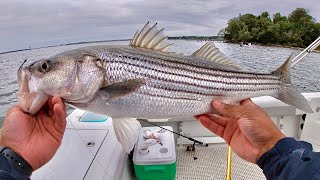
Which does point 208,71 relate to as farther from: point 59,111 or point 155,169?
point 155,169

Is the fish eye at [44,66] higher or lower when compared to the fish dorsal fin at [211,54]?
lower

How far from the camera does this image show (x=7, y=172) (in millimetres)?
1568

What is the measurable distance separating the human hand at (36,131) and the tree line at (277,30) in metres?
59.4

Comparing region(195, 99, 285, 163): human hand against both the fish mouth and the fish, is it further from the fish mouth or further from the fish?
the fish mouth

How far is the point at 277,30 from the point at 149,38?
73.1 m

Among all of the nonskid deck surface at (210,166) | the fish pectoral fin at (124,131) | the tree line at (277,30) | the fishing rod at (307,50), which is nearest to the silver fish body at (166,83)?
the fish pectoral fin at (124,131)

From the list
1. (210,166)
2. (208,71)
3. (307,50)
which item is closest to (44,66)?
(208,71)

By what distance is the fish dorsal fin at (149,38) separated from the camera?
88.0 inches

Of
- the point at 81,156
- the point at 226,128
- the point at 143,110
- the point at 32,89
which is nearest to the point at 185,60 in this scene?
the point at 143,110

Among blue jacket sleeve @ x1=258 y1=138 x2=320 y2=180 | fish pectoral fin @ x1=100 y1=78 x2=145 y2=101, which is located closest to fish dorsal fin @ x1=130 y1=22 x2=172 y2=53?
fish pectoral fin @ x1=100 y1=78 x2=145 y2=101

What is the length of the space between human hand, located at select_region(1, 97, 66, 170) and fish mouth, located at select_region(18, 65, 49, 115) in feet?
0.19

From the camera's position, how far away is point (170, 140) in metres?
3.93

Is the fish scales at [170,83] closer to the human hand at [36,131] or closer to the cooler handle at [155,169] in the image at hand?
the human hand at [36,131]

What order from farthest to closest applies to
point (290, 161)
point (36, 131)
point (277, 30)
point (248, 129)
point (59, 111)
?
1. point (277, 30)
2. point (248, 129)
3. point (36, 131)
4. point (59, 111)
5. point (290, 161)
